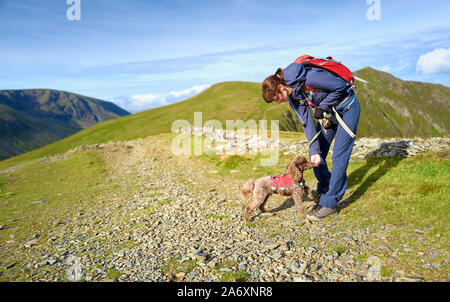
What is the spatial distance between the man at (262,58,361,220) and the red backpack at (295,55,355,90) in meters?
0.10

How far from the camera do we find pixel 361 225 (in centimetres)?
677

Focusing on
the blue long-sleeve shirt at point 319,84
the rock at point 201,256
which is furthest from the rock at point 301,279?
the blue long-sleeve shirt at point 319,84

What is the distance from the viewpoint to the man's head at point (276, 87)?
6.67 metres

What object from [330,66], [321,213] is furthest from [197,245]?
[330,66]

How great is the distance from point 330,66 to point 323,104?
994 mm

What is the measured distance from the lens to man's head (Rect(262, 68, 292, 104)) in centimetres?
667

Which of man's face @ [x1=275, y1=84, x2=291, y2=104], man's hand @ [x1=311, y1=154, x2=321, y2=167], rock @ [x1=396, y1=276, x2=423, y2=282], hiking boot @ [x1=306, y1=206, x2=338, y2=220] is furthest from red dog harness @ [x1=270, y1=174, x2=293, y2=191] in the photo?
rock @ [x1=396, y1=276, x2=423, y2=282]

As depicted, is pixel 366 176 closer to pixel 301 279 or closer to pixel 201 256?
pixel 301 279

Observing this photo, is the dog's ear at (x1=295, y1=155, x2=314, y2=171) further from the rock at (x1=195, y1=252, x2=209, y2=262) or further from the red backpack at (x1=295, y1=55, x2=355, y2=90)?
the rock at (x1=195, y1=252, x2=209, y2=262)

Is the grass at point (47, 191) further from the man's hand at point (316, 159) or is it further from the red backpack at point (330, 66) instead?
the red backpack at point (330, 66)

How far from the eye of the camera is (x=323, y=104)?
277 inches
